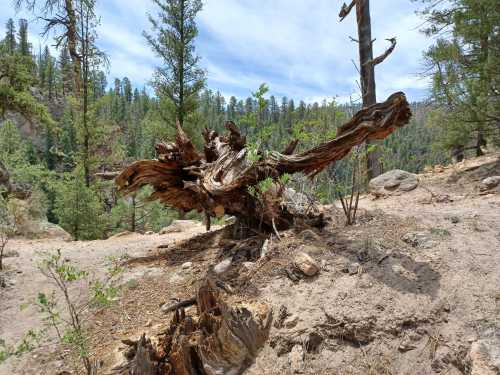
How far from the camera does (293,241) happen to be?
3.81 metres

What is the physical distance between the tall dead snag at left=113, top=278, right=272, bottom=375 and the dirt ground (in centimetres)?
12

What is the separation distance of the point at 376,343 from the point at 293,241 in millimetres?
1506

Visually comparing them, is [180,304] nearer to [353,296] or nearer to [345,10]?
[353,296]

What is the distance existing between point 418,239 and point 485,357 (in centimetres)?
146

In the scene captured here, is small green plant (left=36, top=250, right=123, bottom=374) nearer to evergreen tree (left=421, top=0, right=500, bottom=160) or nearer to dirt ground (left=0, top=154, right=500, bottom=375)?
dirt ground (left=0, top=154, right=500, bottom=375)

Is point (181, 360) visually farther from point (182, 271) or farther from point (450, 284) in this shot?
point (450, 284)

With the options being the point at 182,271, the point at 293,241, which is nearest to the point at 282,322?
the point at 293,241

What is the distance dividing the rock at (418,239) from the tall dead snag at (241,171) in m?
1.06

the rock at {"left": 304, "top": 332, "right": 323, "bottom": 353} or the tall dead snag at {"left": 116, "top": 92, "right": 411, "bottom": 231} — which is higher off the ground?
the tall dead snag at {"left": 116, "top": 92, "right": 411, "bottom": 231}

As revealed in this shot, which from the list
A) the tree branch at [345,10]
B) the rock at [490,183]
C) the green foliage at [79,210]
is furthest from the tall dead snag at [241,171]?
the tree branch at [345,10]

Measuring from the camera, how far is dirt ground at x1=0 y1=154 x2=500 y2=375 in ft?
7.89

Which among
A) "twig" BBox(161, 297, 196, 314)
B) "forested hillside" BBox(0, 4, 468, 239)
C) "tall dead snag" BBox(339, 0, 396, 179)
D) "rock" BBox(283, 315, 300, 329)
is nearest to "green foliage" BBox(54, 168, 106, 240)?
"forested hillside" BBox(0, 4, 468, 239)

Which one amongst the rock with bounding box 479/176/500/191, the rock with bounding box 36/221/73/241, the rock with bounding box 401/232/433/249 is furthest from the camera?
the rock with bounding box 36/221/73/241

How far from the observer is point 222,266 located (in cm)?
371
